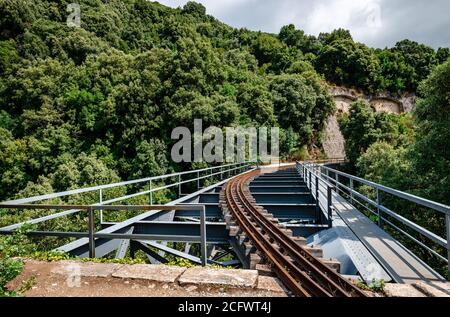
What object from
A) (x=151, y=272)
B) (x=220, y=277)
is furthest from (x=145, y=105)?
(x=220, y=277)

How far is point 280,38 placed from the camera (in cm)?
8894

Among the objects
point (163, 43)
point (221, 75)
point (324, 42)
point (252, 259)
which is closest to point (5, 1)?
point (163, 43)

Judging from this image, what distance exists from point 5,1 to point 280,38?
66.3 meters

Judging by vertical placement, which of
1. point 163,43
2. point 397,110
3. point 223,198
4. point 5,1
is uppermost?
point 5,1

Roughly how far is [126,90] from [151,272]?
129 ft

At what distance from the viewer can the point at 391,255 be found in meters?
4.59

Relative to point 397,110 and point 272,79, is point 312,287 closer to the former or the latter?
point 272,79

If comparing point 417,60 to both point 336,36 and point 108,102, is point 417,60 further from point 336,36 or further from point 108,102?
point 108,102

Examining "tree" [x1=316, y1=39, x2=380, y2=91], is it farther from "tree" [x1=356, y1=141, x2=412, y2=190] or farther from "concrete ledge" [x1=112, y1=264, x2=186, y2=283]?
"concrete ledge" [x1=112, y1=264, x2=186, y2=283]

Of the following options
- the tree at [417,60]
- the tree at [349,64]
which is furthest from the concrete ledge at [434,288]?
the tree at [417,60]

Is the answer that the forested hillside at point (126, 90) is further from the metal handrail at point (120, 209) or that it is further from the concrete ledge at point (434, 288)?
the concrete ledge at point (434, 288)

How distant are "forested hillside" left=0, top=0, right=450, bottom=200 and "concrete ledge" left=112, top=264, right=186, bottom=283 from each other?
1134 inches

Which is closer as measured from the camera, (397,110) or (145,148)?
(145,148)

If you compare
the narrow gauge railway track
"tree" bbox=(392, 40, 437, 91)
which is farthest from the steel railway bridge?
"tree" bbox=(392, 40, 437, 91)
